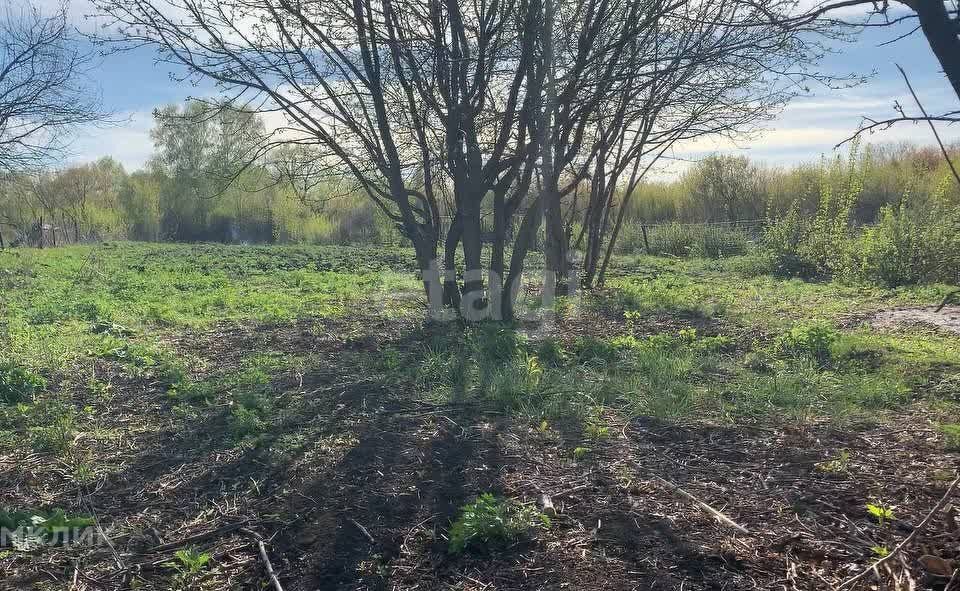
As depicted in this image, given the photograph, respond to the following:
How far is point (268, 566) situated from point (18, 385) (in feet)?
12.5

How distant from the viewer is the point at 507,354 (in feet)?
20.3

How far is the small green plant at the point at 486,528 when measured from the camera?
2.80 meters

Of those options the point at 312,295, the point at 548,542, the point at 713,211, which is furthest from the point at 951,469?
the point at 713,211

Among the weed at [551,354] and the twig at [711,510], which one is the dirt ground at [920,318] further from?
the twig at [711,510]

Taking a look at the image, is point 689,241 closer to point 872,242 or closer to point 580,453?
point 872,242

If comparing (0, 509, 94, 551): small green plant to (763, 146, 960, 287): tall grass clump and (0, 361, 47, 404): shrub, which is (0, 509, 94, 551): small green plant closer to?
(0, 361, 47, 404): shrub

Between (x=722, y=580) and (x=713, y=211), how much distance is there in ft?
77.1

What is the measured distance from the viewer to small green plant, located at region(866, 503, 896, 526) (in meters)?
A: 2.67

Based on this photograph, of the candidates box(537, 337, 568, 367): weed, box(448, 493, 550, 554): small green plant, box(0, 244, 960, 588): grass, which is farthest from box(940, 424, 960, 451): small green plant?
box(537, 337, 568, 367): weed

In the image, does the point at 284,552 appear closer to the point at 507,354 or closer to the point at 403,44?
the point at 507,354

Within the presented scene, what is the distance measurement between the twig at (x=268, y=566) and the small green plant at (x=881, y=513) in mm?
2431

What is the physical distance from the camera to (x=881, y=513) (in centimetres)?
280

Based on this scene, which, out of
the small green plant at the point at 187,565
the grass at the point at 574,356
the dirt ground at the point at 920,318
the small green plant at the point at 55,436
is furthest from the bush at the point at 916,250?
the small green plant at the point at 55,436

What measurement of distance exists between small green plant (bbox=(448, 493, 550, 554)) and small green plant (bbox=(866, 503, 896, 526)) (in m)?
1.35
